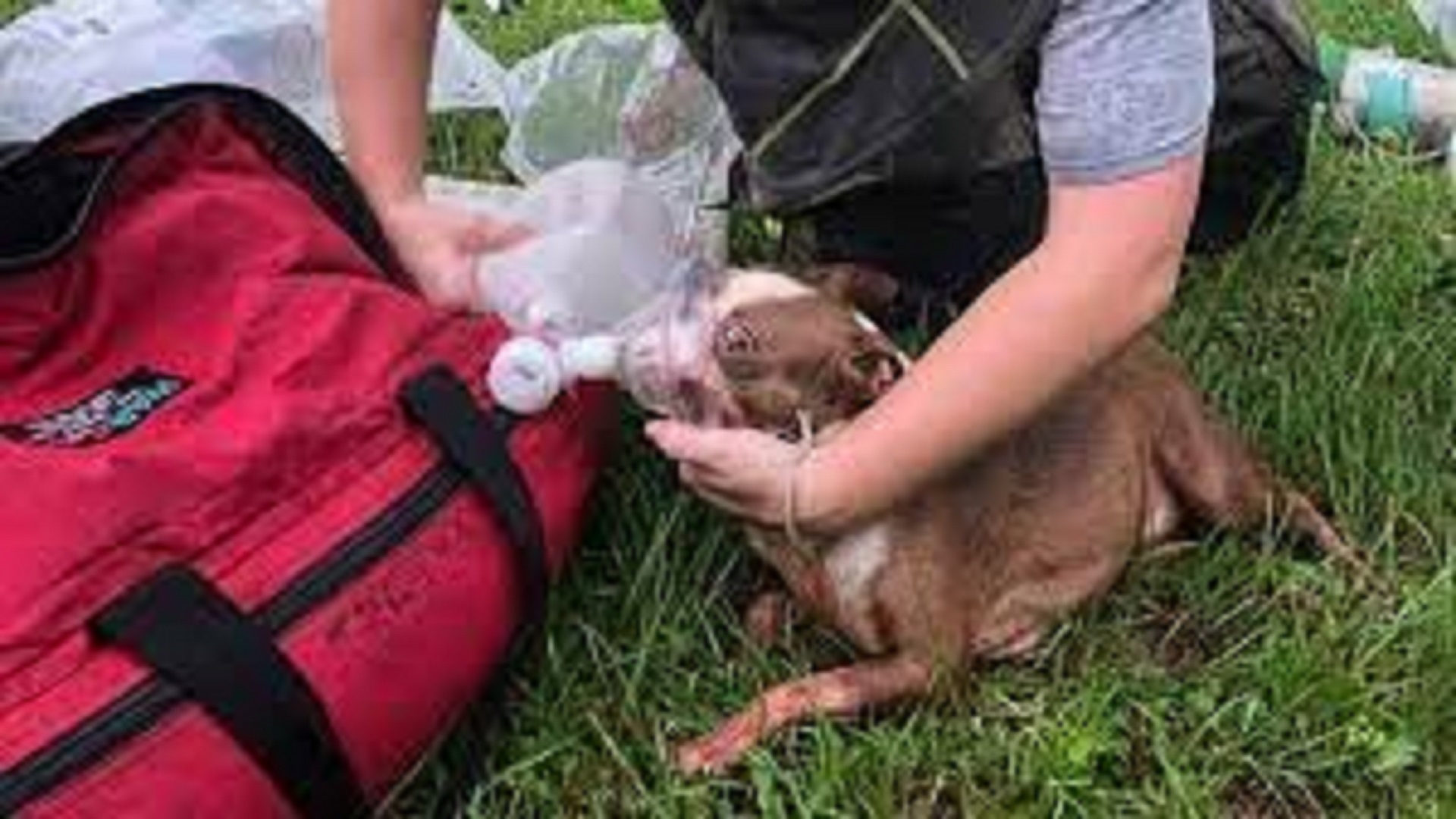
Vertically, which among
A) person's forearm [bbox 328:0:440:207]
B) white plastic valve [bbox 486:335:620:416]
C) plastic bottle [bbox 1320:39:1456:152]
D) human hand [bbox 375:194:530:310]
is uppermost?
person's forearm [bbox 328:0:440:207]

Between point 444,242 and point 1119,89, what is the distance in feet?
2.36

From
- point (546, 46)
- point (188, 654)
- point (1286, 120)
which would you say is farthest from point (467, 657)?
point (546, 46)

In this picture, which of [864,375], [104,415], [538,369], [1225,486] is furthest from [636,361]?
[1225,486]

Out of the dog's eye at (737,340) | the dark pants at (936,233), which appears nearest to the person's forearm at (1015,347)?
the dog's eye at (737,340)

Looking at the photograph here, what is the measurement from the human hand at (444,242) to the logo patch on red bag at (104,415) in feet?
1.19

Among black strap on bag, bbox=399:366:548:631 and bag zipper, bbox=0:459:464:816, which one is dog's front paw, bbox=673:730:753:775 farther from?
bag zipper, bbox=0:459:464:816

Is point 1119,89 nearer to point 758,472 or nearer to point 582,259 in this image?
point 758,472

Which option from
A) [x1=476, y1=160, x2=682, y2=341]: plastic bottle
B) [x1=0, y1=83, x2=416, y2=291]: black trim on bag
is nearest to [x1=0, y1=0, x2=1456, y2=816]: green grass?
[x1=476, y1=160, x2=682, y2=341]: plastic bottle

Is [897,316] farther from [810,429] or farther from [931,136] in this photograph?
[810,429]

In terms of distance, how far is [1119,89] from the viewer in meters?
2.33

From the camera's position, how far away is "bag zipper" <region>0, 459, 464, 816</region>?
1.92 metres

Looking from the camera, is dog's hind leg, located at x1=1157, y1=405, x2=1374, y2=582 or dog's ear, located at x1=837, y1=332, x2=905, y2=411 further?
dog's hind leg, located at x1=1157, y1=405, x2=1374, y2=582

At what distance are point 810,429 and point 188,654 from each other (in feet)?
2.12

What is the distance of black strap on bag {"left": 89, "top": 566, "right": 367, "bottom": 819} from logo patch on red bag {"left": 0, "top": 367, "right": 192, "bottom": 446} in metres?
0.20
